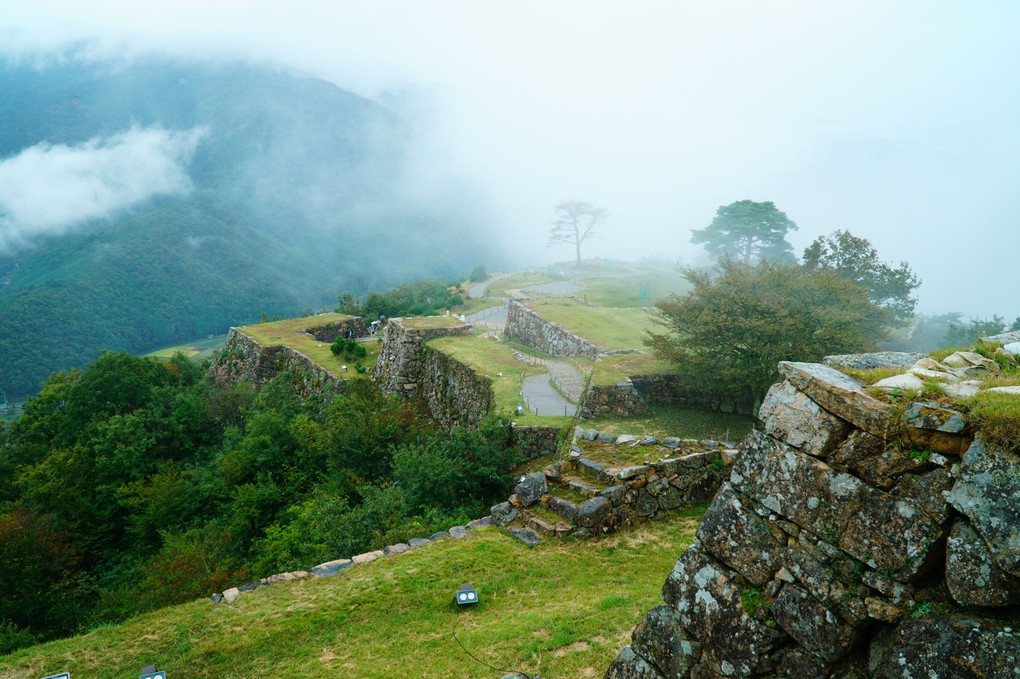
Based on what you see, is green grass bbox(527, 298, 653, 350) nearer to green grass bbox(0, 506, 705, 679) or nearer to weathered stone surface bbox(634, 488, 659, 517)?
weathered stone surface bbox(634, 488, 659, 517)

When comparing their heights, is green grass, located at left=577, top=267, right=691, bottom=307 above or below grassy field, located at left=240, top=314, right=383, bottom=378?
above

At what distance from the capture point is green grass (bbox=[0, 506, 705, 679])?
6.09 meters

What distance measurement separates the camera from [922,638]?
2.70 m

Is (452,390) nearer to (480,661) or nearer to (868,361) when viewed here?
A: (480,661)

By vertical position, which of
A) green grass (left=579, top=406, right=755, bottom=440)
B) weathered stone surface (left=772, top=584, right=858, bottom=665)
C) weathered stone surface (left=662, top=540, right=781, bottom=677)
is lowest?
green grass (left=579, top=406, right=755, bottom=440)

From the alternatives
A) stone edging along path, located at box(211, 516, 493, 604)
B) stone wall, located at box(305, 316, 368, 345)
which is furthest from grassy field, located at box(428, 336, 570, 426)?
stone wall, located at box(305, 316, 368, 345)

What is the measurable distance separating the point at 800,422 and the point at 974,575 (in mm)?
1154

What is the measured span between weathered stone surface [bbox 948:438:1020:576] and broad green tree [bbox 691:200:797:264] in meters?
41.8

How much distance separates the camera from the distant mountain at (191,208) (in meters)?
71.3

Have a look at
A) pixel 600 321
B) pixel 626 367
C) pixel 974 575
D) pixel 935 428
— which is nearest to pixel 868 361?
pixel 935 428

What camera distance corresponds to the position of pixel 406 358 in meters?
21.6

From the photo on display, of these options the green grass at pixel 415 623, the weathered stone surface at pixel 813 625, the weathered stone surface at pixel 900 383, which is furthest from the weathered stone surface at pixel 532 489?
the weathered stone surface at pixel 900 383

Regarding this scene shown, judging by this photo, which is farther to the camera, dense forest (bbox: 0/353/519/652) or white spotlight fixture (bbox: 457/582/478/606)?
dense forest (bbox: 0/353/519/652)

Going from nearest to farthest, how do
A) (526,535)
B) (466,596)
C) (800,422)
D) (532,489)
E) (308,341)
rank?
(800,422) → (466,596) → (526,535) → (532,489) → (308,341)
